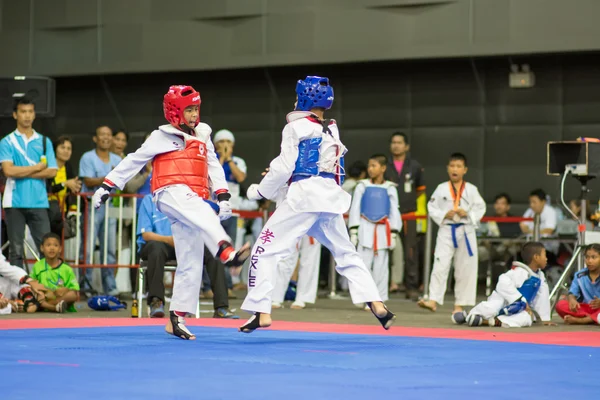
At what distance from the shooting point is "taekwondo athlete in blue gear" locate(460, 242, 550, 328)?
8680 millimetres

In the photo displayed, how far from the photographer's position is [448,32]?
14.0 meters

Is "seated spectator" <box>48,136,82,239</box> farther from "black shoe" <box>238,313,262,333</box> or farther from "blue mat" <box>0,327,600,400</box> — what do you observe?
"black shoe" <box>238,313,262,333</box>

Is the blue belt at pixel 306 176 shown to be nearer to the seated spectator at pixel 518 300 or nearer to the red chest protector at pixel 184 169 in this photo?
the red chest protector at pixel 184 169

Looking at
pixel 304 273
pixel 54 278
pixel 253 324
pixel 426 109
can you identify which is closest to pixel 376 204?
pixel 304 273

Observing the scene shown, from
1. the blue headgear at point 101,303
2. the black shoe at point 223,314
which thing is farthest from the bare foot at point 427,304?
the blue headgear at point 101,303

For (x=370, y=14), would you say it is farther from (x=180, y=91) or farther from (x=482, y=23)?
(x=180, y=91)

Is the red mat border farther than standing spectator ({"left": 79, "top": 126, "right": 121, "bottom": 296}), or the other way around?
standing spectator ({"left": 79, "top": 126, "right": 121, "bottom": 296})

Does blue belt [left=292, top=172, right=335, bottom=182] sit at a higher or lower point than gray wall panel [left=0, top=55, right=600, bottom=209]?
lower

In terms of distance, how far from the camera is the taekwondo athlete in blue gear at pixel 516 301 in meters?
8.68

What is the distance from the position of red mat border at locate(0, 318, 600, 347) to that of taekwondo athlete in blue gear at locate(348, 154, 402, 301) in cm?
256

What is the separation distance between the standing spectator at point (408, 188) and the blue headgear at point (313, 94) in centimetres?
531

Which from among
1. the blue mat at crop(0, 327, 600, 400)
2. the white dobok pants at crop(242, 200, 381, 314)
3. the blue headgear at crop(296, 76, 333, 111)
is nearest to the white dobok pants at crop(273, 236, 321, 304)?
the blue mat at crop(0, 327, 600, 400)

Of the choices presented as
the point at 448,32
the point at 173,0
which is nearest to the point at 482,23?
the point at 448,32

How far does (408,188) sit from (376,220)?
1.63m
